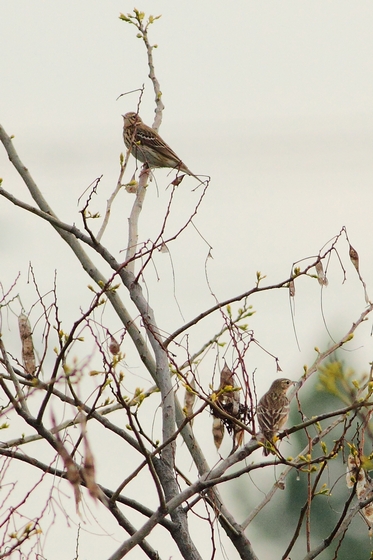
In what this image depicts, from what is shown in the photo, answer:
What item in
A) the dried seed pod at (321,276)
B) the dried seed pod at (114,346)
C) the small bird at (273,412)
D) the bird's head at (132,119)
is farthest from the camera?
the small bird at (273,412)

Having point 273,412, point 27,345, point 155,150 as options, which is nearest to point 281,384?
point 273,412

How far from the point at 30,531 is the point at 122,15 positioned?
12.8 feet

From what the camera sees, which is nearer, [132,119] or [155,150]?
[132,119]

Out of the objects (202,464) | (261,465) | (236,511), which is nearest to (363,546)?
(236,511)

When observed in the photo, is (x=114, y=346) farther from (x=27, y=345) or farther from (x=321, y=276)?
(x=321, y=276)

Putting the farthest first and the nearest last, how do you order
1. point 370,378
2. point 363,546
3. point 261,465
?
point 363,546, point 370,378, point 261,465

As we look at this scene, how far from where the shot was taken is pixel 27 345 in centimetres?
477

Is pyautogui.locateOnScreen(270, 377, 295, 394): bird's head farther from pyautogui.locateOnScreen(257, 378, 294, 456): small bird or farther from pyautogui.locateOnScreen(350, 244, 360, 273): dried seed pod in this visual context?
pyautogui.locateOnScreen(350, 244, 360, 273): dried seed pod

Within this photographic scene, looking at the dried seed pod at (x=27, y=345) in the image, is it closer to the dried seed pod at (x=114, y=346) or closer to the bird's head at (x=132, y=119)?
the dried seed pod at (x=114, y=346)

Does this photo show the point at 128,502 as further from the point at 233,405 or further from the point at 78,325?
the point at 78,325

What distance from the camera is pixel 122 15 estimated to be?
6.65 metres

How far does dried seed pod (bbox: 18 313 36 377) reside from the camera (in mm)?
4711

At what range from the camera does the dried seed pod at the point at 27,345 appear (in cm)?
471

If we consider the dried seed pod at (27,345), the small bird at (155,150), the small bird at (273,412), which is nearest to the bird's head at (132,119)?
the small bird at (155,150)
